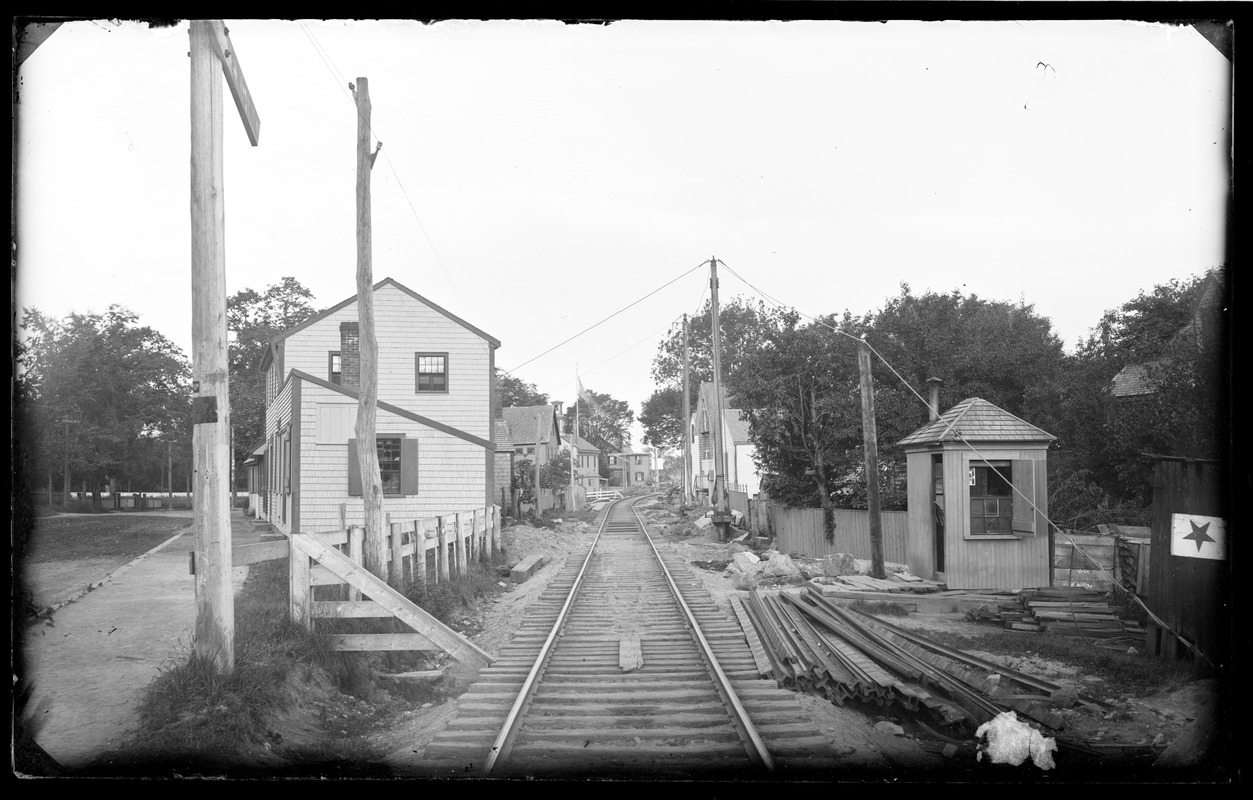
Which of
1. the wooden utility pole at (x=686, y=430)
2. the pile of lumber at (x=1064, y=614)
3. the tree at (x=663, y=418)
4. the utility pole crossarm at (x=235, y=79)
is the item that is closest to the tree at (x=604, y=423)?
the tree at (x=663, y=418)

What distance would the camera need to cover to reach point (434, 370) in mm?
21531

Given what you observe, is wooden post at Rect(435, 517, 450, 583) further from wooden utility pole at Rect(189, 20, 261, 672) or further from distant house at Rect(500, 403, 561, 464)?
distant house at Rect(500, 403, 561, 464)

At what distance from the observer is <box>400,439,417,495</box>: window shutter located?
19.4 meters

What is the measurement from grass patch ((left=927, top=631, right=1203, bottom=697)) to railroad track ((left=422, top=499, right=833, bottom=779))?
299 centimetres

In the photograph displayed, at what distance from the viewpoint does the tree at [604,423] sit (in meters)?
113

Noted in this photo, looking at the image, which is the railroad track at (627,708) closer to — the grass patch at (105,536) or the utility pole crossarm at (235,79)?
the utility pole crossarm at (235,79)

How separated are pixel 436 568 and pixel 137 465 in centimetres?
1516

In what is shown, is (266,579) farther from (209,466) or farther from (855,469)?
(855,469)

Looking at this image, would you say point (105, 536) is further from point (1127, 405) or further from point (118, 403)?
point (1127, 405)

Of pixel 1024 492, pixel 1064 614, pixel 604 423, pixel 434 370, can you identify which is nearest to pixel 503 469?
pixel 434 370

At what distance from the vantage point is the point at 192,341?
5.57m

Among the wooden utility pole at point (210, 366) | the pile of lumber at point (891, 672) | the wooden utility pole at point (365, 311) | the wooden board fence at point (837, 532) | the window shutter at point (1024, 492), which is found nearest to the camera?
the wooden utility pole at point (210, 366)

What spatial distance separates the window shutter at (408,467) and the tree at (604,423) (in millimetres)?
88032

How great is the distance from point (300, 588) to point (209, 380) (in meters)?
2.41
